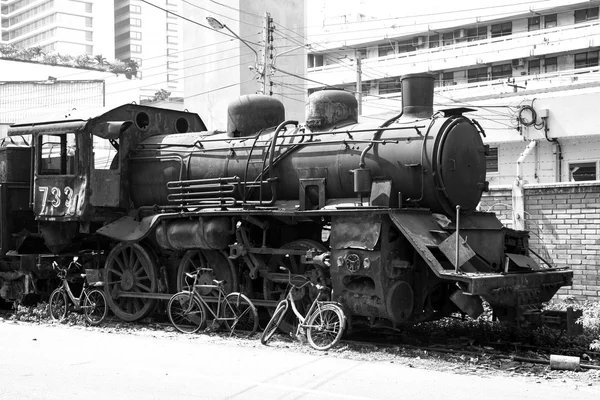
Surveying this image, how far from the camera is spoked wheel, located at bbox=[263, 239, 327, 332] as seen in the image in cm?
975

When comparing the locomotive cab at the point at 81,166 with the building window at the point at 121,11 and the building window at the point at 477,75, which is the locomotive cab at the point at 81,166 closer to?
the building window at the point at 477,75

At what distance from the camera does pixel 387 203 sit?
360 inches

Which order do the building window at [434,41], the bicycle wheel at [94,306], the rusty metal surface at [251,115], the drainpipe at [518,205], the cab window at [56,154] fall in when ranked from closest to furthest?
the rusty metal surface at [251,115] → the bicycle wheel at [94,306] → the cab window at [56,154] → the drainpipe at [518,205] → the building window at [434,41]

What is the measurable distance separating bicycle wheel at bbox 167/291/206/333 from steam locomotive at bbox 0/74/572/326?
0.37 meters

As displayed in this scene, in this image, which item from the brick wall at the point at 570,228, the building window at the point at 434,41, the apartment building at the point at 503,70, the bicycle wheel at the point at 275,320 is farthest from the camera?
the building window at the point at 434,41

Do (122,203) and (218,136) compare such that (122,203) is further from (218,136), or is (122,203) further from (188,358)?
(188,358)

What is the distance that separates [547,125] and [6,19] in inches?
3618

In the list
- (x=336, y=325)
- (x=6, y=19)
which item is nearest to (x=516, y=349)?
(x=336, y=325)

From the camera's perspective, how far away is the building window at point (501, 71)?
1497 inches

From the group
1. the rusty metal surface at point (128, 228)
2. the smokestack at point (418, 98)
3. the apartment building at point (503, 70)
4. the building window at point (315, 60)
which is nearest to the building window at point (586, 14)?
the apartment building at point (503, 70)

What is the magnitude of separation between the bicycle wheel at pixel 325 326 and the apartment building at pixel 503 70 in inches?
645

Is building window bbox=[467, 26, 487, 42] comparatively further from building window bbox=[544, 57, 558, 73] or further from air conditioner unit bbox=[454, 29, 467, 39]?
building window bbox=[544, 57, 558, 73]

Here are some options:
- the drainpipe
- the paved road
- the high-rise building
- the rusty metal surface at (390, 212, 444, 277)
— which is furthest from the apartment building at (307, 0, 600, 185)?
the high-rise building

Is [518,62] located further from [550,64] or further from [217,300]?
[217,300]
